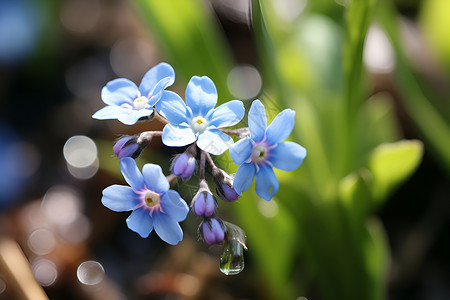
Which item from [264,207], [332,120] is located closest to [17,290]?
[264,207]

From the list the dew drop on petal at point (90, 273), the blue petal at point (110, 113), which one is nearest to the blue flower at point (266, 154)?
the blue petal at point (110, 113)

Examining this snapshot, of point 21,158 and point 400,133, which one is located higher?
point 400,133

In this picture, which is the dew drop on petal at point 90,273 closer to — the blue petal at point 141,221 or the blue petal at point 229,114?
the blue petal at point 141,221

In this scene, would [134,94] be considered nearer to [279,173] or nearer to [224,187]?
[224,187]

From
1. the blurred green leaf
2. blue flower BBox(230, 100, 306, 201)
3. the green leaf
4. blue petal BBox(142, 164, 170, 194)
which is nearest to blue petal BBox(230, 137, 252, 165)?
blue flower BBox(230, 100, 306, 201)

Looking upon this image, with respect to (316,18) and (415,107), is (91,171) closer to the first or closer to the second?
(316,18)

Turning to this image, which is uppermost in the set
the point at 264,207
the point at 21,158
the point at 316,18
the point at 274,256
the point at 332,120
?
the point at 316,18
